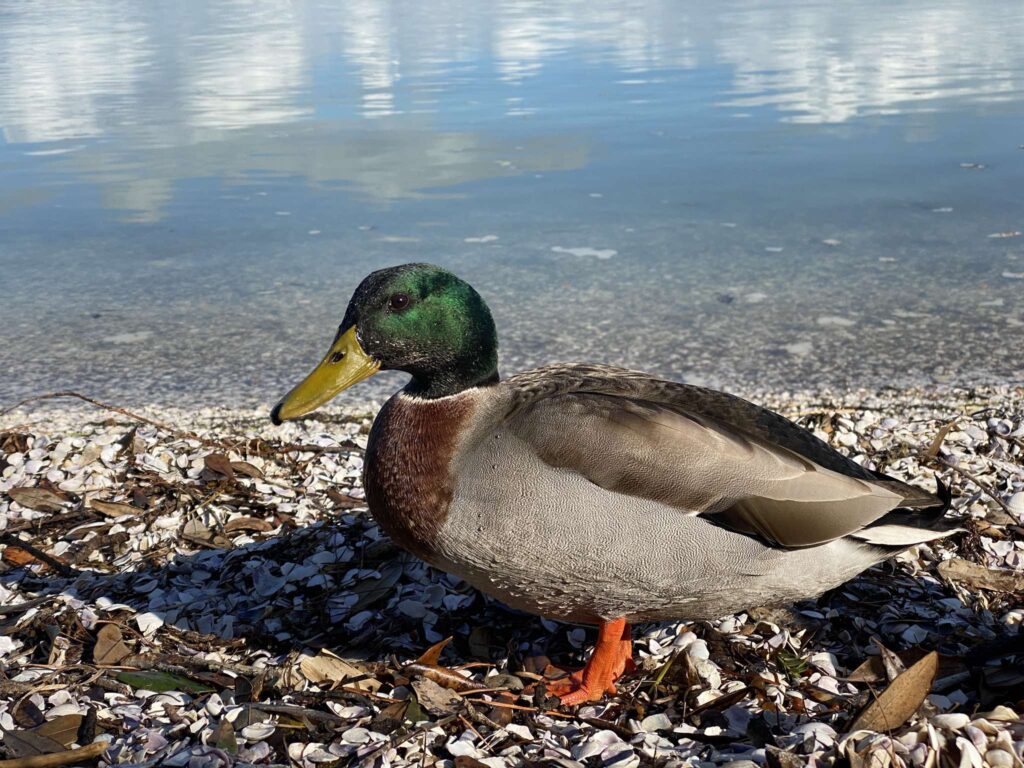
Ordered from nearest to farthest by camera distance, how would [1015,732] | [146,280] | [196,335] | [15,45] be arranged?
1. [1015,732]
2. [196,335]
3. [146,280]
4. [15,45]

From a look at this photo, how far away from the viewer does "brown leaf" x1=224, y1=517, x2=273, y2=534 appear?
3.43m

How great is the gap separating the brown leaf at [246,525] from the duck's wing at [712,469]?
118 cm

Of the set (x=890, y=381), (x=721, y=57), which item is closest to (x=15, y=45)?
(x=721, y=57)

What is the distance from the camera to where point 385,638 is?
9.57 ft

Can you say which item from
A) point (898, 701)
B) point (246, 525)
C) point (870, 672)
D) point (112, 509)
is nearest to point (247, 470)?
point (246, 525)

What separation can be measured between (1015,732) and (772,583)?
1.87 ft

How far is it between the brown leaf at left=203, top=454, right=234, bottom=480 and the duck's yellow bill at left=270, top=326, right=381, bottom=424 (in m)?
1.08

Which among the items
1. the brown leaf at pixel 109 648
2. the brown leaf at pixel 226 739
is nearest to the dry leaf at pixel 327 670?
the brown leaf at pixel 226 739

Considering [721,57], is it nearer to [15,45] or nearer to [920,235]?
[920,235]

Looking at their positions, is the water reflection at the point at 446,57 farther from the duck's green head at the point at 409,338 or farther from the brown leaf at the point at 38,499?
the duck's green head at the point at 409,338

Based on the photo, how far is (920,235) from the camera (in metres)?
6.12

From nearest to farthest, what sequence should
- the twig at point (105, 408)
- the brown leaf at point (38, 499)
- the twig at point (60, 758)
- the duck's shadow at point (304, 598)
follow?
the twig at point (60, 758)
the duck's shadow at point (304, 598)
the brown leaf at point (38, 499)
the twig at point (105, 408)

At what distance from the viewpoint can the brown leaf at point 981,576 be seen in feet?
9.70

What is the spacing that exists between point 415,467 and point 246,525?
42.3 inches
